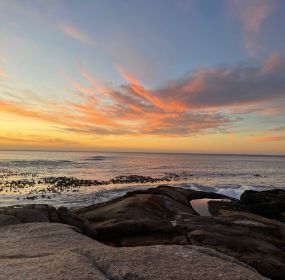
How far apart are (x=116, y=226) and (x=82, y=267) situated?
31.5ft

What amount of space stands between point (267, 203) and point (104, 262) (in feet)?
101

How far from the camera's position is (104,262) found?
967 centimetres

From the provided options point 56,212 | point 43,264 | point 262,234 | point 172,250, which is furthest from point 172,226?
point 43,264

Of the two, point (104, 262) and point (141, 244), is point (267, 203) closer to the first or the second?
point (141, 244)

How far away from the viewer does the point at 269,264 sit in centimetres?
1474

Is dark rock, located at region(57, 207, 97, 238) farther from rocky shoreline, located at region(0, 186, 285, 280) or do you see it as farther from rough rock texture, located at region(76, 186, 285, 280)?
rough rock texture, located at region(76, 186, 285, 280)

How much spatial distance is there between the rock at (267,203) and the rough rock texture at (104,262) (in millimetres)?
25742

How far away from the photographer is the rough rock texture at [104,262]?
867 cm

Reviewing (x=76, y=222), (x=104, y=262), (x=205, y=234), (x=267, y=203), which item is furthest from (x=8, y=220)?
(x=267, y=203)

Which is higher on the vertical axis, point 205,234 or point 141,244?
point 205,234

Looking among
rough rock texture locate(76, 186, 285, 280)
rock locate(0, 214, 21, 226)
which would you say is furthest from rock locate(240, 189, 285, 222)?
rock locate(0, 214, 21, 226)

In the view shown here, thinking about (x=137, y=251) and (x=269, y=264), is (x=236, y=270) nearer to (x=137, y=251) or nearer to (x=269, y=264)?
(x=137, y=251)

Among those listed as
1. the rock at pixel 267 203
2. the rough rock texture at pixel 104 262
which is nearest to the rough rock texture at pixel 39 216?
the rough rock texture at pixel 104 262

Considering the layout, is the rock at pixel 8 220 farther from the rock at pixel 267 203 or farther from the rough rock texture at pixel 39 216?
the rock at pixel 267 203
